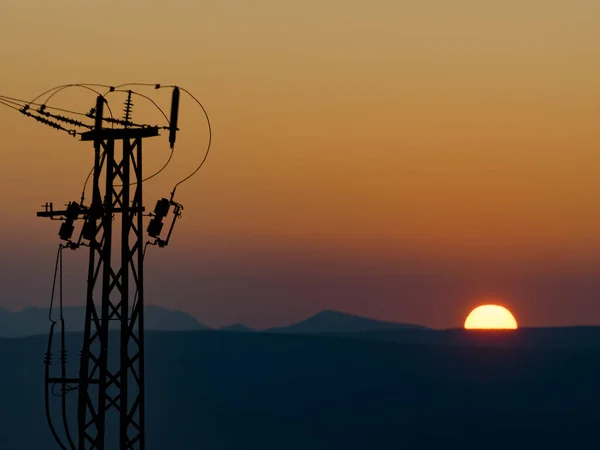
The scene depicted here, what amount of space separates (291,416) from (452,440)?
989 inches

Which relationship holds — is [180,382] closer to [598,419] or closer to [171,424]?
[171,424]

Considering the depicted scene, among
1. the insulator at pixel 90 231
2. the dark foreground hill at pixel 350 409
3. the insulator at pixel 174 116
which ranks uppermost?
the insulator at pixel 174 116

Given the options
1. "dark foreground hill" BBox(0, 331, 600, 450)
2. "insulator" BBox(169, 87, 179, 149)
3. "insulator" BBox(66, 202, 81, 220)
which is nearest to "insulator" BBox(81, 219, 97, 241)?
"insulator" BBox(66, 202, 81, 220)

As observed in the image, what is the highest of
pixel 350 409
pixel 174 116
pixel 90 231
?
pixel 174 116

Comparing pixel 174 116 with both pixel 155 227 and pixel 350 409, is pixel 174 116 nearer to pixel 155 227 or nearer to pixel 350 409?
pixel 155 227

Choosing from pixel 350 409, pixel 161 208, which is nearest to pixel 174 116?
pixel 161 208

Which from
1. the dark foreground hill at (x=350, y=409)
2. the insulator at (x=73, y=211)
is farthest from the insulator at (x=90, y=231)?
the dark foreground hill at (x=350, y=409)

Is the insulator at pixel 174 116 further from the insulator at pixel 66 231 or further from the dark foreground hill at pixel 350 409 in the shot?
the dark foreground hill at pixel 350 409

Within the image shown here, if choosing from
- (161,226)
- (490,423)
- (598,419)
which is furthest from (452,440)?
(161,226)

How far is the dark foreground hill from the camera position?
17275 cm

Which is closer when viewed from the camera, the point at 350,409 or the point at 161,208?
the point at 161,208

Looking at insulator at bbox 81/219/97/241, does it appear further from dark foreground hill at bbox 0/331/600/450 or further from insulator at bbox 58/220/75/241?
dark foreground hill at bbox 0/331/600/450

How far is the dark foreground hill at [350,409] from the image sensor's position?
567 ft

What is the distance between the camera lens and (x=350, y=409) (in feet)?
619
